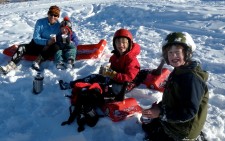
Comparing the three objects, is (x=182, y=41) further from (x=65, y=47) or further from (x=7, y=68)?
(x=7, y=68)

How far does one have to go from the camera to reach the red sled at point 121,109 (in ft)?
15.6

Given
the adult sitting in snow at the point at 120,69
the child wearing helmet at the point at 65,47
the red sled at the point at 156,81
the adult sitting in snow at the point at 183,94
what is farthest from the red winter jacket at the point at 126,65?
the adult sitting in snow at the point at 183,94

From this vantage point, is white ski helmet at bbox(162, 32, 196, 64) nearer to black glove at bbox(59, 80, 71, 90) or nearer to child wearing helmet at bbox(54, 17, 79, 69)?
black glove at bbox(59, 80, 71, 90)

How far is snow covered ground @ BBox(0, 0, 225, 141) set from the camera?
4.73 metres

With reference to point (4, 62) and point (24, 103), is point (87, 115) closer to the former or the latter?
point (24, 103)

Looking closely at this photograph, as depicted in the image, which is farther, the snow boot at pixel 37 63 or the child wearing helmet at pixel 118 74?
the snow boot at pixel 37 63

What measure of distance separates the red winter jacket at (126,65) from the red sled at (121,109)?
19.0 inches

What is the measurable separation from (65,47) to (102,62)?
90 centimetres

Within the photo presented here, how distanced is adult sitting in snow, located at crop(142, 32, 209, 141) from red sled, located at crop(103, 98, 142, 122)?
1.05 metres

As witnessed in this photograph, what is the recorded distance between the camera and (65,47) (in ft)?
24.1

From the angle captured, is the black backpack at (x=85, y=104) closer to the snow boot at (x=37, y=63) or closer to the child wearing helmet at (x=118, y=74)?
the child wearing helmet at (x=118, y=74)

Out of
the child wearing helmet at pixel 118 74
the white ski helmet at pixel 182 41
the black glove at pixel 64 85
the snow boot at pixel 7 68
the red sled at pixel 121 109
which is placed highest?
the white ski helmet at pixel 182 41

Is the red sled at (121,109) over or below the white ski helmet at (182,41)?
below

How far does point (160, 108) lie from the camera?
374 centimetres
